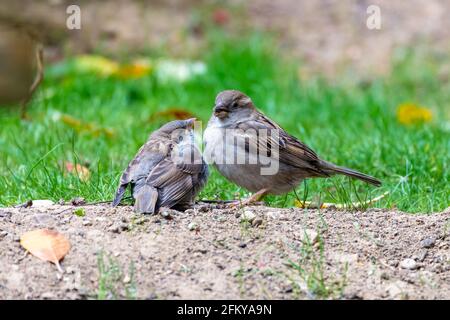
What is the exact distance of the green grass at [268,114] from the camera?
249 inches

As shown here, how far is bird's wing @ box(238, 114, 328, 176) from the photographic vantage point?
620cm

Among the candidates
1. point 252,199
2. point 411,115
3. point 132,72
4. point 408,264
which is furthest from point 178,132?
point 132,72

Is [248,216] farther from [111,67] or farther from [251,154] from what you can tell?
[111,67]

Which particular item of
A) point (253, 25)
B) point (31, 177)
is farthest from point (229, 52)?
point (31, 177)

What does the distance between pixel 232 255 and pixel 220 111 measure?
6.09 feet

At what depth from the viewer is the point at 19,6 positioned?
1127 cm

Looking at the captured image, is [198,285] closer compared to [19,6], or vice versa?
[198,285]

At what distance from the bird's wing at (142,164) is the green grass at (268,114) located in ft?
1.31

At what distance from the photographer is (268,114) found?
9555 millimetres

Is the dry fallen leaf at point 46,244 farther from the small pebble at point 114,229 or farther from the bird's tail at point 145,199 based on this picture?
the bird's tail at point 145,199

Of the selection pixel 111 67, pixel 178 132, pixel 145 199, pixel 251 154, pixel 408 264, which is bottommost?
pixel 408 264

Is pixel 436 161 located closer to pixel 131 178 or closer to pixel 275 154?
pixel 275 154

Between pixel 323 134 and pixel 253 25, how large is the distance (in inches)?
149
